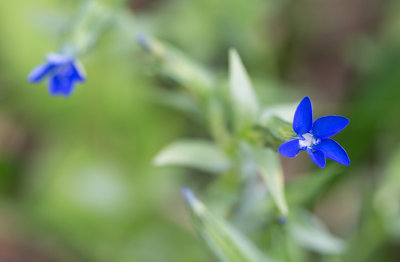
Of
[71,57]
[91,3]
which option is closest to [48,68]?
[71,57]

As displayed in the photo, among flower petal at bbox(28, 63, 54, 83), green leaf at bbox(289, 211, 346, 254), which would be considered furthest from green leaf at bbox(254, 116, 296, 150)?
flower petal at bbox(28, 63, 54, 83)

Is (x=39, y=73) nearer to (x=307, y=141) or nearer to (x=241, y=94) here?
(x=241, y=94)

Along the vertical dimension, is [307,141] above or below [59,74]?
below

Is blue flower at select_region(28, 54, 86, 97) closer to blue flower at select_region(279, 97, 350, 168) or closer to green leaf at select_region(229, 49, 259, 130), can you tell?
green leaf at select_region(229, 49, 259, 130)

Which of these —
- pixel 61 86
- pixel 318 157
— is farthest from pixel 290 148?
pixel 61 86

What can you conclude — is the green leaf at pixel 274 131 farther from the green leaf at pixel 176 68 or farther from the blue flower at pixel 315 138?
the green leaf at pixel 176 68

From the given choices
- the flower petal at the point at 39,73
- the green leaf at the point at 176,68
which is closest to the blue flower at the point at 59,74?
the flower petal at the point at 39,73

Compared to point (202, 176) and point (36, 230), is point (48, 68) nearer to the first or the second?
point (36, 230)
